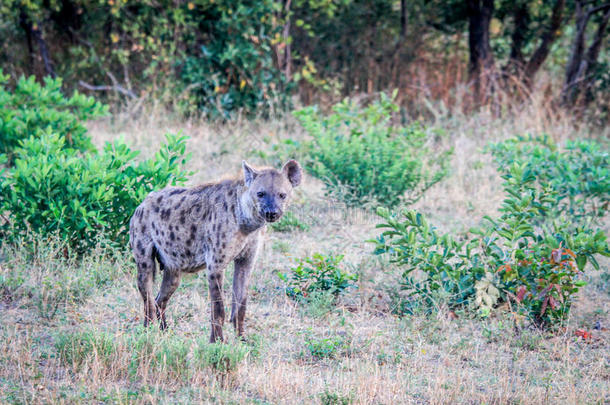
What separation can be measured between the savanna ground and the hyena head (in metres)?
0.87

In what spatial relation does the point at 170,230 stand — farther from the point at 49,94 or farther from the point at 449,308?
the point at 49,94

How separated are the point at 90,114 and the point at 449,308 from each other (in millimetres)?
5505

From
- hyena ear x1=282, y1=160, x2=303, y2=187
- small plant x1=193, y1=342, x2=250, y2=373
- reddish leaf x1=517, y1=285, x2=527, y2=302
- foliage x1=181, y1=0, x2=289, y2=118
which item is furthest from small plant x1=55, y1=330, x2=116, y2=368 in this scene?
foliage x1=181, y1=0, x2=289, y2=118

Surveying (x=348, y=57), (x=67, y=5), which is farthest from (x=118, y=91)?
(x=348, y=57)

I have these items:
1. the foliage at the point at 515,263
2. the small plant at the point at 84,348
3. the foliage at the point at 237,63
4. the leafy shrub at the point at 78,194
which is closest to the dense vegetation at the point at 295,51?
the foliage at the point at 237,63

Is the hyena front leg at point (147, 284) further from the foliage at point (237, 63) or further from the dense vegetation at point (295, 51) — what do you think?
the foliage at point (237, 63)

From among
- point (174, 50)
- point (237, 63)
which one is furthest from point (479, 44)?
point (174, 50)

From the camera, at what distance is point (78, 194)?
6.22 meters

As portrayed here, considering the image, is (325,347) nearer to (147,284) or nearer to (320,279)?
(320,279)

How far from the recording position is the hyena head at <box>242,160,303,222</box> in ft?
15.4

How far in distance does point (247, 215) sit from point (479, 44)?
33.4 ft

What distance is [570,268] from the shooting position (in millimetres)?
5238

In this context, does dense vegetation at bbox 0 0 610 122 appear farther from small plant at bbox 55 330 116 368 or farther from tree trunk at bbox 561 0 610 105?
small plant at bbox 55 330 116 368

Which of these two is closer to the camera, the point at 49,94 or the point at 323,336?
the point at 323,336
